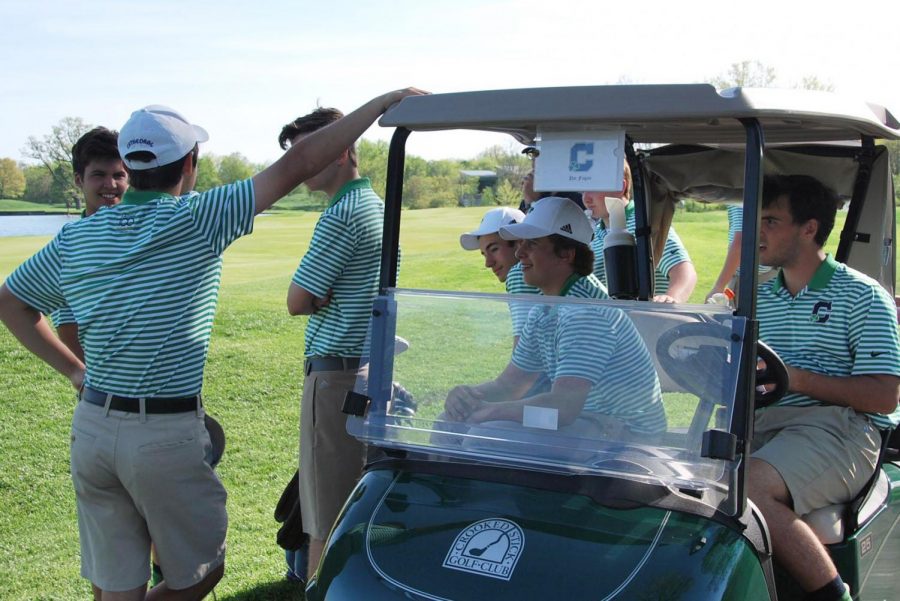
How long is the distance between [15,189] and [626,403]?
92.0 ft

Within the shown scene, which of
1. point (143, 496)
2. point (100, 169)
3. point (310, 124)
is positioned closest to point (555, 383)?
point (143, 496)

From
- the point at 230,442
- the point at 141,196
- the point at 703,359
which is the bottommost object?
the point at 230,442

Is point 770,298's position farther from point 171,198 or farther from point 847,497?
point 171,198

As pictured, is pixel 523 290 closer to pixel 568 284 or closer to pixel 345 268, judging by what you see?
pixel 345 268

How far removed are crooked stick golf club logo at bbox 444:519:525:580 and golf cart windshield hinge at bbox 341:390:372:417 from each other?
0.52 metres

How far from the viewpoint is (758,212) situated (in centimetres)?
207

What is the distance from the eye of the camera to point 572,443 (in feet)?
7.35

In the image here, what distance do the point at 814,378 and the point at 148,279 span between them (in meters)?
2.01

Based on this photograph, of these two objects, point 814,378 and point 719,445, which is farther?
point 814,378

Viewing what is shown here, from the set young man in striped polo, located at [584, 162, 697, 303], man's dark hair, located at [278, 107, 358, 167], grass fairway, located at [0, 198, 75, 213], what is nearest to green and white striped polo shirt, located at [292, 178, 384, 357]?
man's dark hair, located at [278, 107, 358, 167]

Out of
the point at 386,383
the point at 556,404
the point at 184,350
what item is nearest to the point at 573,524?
the point at 556,404

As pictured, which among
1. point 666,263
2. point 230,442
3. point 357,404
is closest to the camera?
point 357,404

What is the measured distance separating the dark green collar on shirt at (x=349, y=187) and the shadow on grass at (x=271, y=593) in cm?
173

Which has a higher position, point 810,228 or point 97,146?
point 97,146
